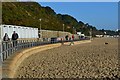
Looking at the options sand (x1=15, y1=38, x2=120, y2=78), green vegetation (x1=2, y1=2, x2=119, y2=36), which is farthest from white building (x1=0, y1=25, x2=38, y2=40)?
green vegetation (x1=2, y1=2, x2=119, y2=36)

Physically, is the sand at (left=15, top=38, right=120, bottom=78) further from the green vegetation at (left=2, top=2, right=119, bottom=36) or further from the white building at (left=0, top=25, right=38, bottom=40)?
the green vegetation at (left=2, top=2, right=119, bottom=36)

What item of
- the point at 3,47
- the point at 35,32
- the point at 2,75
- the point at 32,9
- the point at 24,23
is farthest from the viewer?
the point at 32,9

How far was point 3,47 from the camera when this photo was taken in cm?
1573

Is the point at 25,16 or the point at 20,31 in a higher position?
the point at 25,16

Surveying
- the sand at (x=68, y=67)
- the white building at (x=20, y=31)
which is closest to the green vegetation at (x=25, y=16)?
the white building at (x=20, y=31)

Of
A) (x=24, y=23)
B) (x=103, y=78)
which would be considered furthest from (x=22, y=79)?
(x=24, y=23)

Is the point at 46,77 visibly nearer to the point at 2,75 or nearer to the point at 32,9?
the point at 2,75

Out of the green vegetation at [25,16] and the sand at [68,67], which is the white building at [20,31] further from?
the green vegetation at [25,16]

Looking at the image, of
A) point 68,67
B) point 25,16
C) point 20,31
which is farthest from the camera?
point 25,16

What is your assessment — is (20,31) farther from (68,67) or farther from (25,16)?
(25,16)

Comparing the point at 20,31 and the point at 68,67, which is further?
the point at 20,31

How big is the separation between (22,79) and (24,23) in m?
63.6

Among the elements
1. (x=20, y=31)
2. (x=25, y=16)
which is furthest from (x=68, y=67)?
(x=25, y=16)

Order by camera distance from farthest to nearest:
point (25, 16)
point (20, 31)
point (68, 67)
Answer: point (25, 16)
point (20, 31)
point (68, 67)
